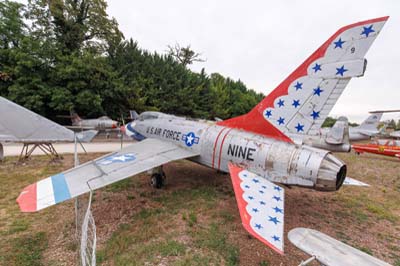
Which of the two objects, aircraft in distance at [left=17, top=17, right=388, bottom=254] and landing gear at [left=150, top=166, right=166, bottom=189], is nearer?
aircraft in distance at [left=17, top=17, right=388, bottom=254]

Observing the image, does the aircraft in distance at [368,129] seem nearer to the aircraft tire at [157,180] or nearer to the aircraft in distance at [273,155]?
the aircraft in distance at [273,155]

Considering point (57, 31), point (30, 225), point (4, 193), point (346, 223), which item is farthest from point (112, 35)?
point (346, 223)

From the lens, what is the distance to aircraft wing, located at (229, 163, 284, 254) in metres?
2.83

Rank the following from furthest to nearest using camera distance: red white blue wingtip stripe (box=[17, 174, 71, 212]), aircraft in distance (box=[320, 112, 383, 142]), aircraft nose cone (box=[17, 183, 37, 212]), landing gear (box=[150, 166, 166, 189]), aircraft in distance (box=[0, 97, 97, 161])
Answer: aircraft in distance (box=[320, 112, 383, 142])
landing gear (box=[150, 166, 166, 189])
aircraft in distance (box=[0, 97, 97, 161])
red white blue wingtip stripe (box=[17, 174, 71, 212])
aircraft nose cone (box=[17, 183, 37, 212])

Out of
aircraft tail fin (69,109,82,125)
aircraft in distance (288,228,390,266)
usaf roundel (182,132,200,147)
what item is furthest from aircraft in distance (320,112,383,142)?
aircraft tail fin (69,109,82,125)

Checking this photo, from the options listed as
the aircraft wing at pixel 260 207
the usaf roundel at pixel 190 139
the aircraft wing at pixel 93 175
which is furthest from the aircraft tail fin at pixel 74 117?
the aircraft wing at pixel 260 207

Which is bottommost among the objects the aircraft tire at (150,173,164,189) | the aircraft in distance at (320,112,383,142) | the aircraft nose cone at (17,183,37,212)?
the aircraft tire at (150,173,164,189)

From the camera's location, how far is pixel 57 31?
20797mm

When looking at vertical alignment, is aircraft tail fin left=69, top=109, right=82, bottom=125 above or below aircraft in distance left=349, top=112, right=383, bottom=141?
below

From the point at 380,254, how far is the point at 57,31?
2955cm

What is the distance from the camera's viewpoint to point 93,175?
4.26 metres

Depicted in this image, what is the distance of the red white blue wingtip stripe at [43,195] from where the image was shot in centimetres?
322

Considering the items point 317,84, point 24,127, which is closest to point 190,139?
point 317,84

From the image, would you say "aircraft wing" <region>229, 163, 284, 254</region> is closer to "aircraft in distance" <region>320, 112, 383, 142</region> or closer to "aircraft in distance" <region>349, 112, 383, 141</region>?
"aircraft in distance" <region>320, 112, 383, 142</region>
